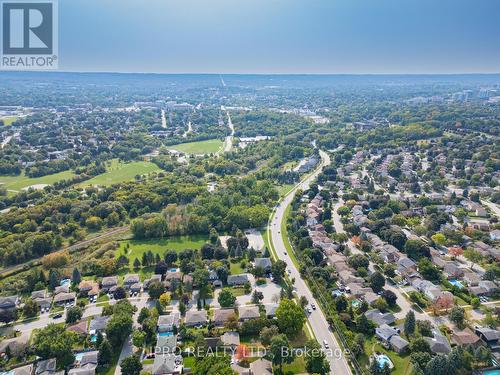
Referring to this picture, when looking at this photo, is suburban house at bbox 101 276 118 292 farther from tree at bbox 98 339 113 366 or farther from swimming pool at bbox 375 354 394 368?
swimming pool at bbox 375 354 394 368

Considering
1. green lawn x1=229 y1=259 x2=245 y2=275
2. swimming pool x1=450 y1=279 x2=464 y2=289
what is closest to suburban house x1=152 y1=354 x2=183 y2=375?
green lawn x1=229 y1=259 x2=245 y2=275

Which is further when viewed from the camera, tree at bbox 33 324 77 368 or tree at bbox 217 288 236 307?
tree at bbox 217 288 236 307

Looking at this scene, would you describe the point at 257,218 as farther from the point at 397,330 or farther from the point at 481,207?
the point at 481,207

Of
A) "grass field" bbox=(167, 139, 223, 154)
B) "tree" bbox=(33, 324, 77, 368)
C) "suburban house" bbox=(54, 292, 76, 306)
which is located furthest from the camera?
"grass field" bbox=(167, 139, 223, 154)

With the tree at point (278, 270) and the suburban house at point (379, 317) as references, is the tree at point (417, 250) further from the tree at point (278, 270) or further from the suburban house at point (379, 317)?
the tree at point (278, 270)

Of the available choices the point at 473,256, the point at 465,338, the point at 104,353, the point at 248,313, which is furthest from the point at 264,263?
the point at 473,256

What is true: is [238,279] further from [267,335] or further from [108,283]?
[108,283]

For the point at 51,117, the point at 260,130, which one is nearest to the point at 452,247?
the point at 260,130
